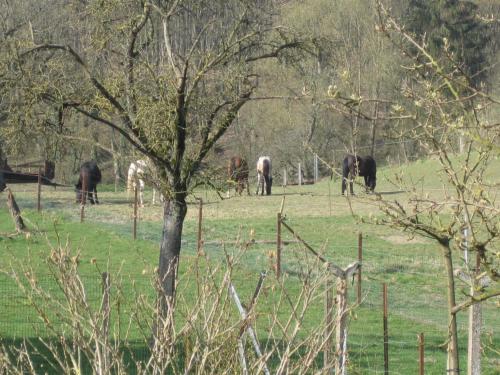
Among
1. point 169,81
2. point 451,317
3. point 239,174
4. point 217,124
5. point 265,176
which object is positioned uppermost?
point 169,81

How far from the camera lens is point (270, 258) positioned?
6.29 metres

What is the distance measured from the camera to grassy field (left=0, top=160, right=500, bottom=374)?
14742 mm

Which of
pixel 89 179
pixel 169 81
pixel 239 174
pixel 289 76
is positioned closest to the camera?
pixel 169 81

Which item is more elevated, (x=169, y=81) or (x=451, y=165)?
(x=169, y=81)

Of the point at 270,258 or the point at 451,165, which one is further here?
the point at 270,258

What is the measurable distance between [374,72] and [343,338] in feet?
160

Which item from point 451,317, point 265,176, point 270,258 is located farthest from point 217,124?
point 265,176

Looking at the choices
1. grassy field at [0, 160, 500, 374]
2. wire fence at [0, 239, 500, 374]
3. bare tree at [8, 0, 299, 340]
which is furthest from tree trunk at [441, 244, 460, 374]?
bare tree at [8, 0, 299, 340]

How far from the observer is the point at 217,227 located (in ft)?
92.7

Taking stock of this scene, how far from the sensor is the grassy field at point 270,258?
48.4 feet

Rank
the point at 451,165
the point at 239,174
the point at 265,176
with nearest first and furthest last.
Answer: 1. the point at 451,165
2. the point at 239,174
3. the point at 265,176

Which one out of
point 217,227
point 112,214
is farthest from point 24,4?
point 217,227

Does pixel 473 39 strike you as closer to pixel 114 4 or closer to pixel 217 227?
pixel 217 227

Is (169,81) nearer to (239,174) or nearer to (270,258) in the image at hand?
(239,174)
